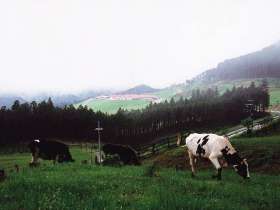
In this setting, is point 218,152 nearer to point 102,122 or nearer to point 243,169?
point 243,169

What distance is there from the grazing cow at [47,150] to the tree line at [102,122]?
88.9 meters

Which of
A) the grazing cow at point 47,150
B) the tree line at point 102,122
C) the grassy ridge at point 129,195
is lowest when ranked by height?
the tree line at point 102,122

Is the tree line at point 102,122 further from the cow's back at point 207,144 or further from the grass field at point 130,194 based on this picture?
the grass field at point 130,194

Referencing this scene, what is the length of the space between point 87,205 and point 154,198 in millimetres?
2563

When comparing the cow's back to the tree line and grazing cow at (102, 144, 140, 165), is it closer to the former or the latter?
grazing cow at (102, 144, 140, 165)

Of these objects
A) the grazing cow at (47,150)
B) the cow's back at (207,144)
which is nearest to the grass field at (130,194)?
Answer: the cow's back at (207,144)

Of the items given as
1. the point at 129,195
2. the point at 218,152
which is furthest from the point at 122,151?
the point at 129,195

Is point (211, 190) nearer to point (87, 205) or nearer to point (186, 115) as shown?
point (87, 205)

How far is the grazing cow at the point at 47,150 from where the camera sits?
119ft

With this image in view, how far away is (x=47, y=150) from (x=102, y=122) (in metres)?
126

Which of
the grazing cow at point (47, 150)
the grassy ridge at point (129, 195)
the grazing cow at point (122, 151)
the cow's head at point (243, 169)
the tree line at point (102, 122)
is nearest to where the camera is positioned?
the grassy ridge at point (129, 195)

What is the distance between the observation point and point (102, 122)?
16275cm

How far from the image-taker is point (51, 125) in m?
154

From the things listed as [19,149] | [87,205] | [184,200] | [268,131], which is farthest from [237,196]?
[19,149]
